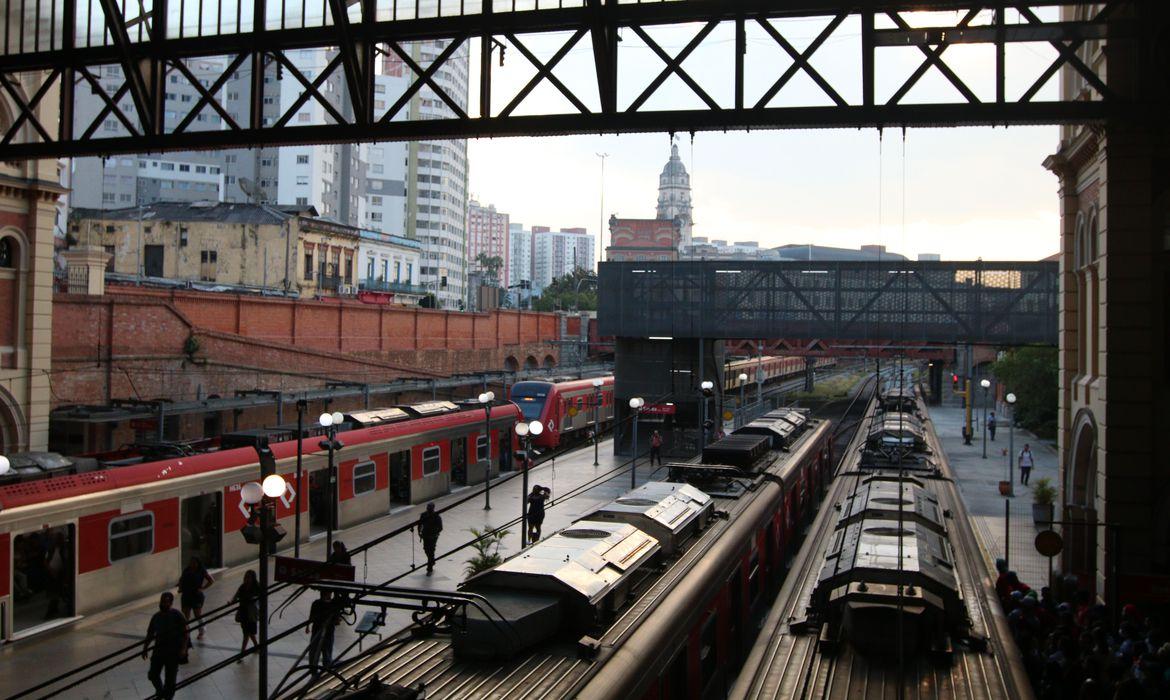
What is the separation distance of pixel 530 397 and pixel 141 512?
797 inches

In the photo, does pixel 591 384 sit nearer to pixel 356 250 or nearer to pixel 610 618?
pixel 356 250

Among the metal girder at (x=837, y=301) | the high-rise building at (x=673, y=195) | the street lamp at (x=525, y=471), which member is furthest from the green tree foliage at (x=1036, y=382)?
the high-rise building at (x=673, y=195)

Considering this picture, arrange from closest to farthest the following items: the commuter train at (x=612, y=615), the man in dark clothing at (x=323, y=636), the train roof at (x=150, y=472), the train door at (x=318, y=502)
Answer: the man in dark clothing at (x=323, y=636), the commuter train at (x=612, y=615), the train roof at (x=150, y=472), the train door at (x=318, y=502)

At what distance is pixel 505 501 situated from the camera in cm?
2880

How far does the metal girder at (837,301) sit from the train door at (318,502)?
15.9 m

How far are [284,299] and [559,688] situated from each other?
3348 cm

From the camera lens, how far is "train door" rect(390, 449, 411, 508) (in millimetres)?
26250

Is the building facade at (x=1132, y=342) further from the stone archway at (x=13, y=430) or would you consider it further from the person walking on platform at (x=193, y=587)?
the stone archway at (x=13, y=430)

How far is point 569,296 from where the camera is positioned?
379 feet

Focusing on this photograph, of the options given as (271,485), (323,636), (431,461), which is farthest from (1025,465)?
(323,636)

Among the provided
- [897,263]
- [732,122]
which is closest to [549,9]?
[732,122]

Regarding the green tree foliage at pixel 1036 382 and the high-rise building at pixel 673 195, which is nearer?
the green tree foliage at pixel 1036 382

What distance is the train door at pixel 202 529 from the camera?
18.2 m

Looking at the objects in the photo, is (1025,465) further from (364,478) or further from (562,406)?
(364,478)
